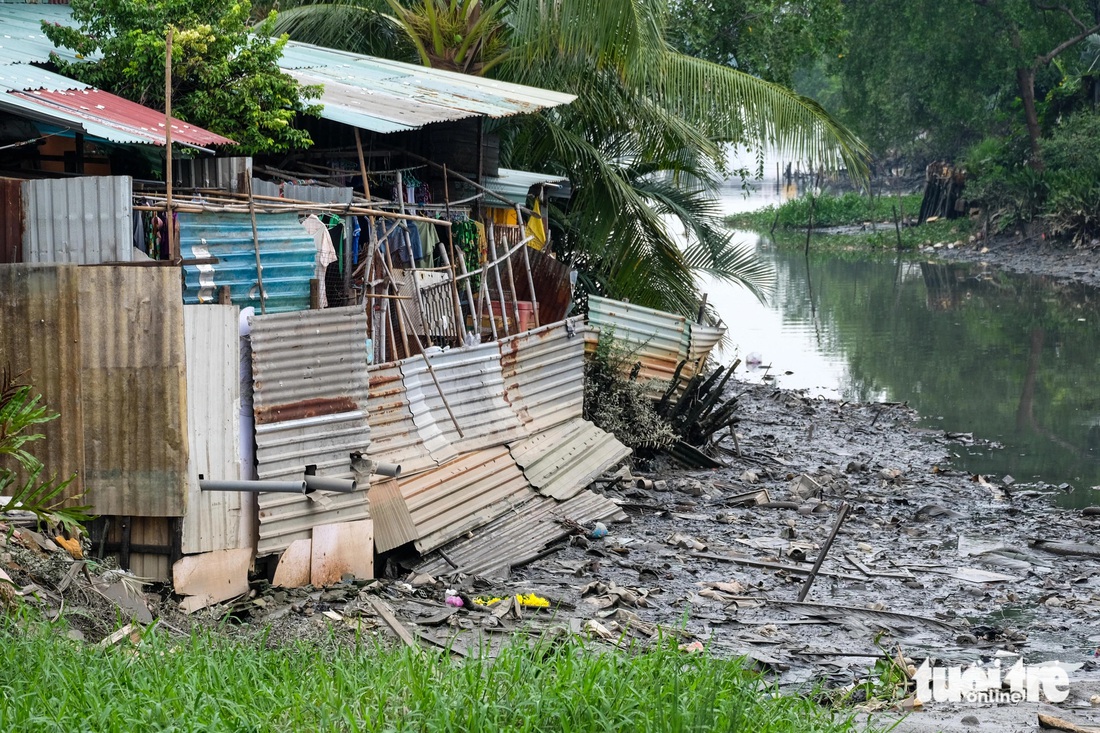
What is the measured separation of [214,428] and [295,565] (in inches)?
39.9

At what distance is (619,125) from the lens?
1338 centimetres

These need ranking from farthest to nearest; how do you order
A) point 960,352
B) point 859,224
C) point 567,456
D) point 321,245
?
point 859,224 < point 960,352 < point 567,456 < point 321,245

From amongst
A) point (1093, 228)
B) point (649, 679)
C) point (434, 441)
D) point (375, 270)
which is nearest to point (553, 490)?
point (434, 441)

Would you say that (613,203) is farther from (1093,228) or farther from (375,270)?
(1093,228)

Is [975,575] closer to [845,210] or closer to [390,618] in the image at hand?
[390,618]

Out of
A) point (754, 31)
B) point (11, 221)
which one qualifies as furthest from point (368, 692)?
point (754, 31)

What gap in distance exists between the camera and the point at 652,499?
1061 cm

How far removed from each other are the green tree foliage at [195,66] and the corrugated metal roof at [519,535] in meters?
3.38

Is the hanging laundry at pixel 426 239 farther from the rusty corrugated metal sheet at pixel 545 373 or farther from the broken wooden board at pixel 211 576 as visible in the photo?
the broken wooden board at pixel 211 576

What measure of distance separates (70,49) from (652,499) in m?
6.36

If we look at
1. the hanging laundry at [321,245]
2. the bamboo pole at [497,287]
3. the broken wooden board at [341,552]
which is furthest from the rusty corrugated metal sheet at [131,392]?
the bamboo pole at [497,287]

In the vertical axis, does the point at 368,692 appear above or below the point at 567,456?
above

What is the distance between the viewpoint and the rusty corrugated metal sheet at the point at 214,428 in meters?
6.55

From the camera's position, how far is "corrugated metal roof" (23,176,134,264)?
6.61 meters
